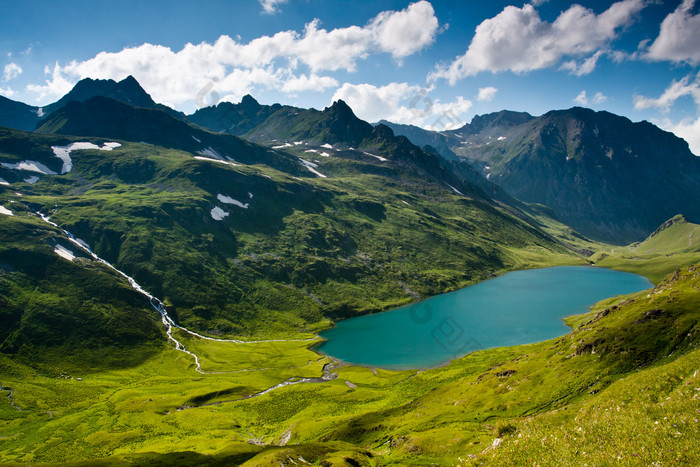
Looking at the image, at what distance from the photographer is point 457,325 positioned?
135625mm

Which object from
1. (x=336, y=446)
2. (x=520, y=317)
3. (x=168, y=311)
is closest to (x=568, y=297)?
(x=520, y=317)

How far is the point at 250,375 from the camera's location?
99375 mm

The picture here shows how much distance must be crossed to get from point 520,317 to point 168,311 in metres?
140

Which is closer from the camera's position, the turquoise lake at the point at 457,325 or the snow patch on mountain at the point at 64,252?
the turquoise lake at the point at 457,325

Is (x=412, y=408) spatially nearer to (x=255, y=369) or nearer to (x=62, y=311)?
(x=255, y=369)

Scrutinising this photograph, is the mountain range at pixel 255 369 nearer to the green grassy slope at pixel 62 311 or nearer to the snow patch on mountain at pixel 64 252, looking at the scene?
the green grassy slope at pixel 62 311

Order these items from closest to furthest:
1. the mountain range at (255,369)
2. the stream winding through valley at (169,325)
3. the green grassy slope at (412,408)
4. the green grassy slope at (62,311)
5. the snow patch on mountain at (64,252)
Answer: the green grassy slope at (412,408) < the mountain range at (255,369) < the stream winding through valley at (169,325) < the green grassy slope at (62,311) < the snow patch on mountain at (64,252)

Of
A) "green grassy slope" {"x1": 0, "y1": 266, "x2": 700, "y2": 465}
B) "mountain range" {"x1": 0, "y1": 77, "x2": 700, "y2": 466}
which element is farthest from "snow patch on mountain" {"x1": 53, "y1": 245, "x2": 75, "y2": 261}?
"green grassy slope" {"x1": 0, "y1": 266, "x2": 700, "y2": 465}

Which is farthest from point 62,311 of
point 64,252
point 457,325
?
point 457,325

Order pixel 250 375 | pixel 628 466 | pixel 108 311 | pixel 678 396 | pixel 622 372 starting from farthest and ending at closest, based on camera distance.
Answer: pixel 108 311, pixel 250 375, pixel 622 372, pixel 678 396, pixel 628 466

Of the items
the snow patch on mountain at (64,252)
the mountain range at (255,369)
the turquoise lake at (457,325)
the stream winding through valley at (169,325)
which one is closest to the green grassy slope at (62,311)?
the mountain range at (255,369)

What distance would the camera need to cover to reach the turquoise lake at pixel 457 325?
11225 cm

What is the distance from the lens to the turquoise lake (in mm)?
112250

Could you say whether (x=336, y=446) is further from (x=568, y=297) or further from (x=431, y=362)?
(x=568, y=297)
